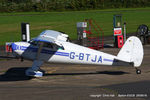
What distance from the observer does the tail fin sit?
18.5 m

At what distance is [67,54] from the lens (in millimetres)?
19109

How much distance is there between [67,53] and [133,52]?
3.57 meters

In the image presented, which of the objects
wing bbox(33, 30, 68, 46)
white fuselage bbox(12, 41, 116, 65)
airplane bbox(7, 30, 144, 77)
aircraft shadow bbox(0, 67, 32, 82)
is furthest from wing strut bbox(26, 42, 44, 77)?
aircraft shadow bbox(0, 67, 32, 82)

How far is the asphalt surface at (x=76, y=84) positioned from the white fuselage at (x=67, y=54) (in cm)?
96

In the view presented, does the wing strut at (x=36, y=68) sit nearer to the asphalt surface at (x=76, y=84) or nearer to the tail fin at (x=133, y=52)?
the asphalt surface at (x=76, y=84)

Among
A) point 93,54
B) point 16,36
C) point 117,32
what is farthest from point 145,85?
point 16,36

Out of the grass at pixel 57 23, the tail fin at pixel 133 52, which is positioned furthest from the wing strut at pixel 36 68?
the grass at pixel 57 23

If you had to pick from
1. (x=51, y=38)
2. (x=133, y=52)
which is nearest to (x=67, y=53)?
(x=51, y=38)

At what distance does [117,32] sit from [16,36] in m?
12.9

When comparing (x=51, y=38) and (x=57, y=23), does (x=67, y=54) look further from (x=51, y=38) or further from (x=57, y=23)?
(x=57, y=23)

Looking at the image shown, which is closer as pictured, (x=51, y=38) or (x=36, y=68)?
(x=51, y=38)

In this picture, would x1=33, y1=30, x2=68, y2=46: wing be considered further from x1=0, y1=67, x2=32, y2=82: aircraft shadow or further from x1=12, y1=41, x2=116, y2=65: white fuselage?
x1=0, y1=67, x2=32, y2=82: aircraft shadow

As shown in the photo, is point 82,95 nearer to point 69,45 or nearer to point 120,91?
point 120,91

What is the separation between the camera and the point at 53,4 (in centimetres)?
6762
